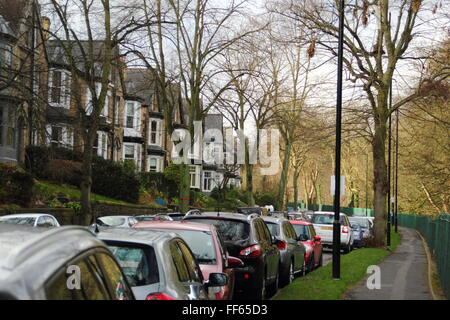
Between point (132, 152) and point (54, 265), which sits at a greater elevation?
point (132, 152)

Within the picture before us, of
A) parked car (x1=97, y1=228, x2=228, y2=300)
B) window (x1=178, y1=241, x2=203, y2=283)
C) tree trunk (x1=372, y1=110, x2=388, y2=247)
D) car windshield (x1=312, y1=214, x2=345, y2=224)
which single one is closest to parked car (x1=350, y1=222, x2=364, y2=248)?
car windshield (x1=312, y1=214, x2=345, y2=224)

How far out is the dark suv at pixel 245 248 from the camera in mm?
12578

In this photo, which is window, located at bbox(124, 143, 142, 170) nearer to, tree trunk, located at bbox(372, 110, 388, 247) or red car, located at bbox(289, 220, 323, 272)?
tree trunk, located at bbox(372, 110, 388, 247)

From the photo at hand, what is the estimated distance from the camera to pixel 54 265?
3055 mm

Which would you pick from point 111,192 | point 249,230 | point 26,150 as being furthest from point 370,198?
point 249,230

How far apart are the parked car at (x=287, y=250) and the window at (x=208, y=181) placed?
58.2 m

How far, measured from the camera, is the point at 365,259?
22938 millimetres

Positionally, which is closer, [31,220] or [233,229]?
[233,229]

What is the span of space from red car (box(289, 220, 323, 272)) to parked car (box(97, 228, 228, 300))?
12770mm

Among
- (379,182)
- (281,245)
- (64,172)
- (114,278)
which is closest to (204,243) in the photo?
(114,278)

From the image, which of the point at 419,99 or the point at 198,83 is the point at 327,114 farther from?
the point at 198,83

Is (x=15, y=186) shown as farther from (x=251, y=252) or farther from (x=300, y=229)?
(x=251, y=252)

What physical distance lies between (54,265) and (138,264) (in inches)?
138
